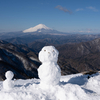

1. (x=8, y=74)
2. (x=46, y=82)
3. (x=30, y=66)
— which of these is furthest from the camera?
(x=30, y=66)

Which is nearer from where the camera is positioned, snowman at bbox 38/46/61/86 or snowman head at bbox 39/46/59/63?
snowman at bbox 38/46/61/86

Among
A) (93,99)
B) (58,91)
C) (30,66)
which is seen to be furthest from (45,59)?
(30,66)

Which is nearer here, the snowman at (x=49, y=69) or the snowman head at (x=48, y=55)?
the snowman at (x=49, y=69)

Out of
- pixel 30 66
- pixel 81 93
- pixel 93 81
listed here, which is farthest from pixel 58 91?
pixel 30 66

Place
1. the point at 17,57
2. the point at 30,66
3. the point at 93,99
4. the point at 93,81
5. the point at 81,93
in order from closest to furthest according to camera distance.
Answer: the point at 93,99
the point at 81,93
the point at 93,81
the point at 30,66
the point at 17,57

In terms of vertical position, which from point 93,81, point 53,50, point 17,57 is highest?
point 53,50

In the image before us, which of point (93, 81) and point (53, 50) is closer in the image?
point (53, 50)

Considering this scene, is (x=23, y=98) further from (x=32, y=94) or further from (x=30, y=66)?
(x=30, y=66)

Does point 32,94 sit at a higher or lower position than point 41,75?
Answer: lower

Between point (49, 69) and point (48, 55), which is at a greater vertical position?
point (48, 55)

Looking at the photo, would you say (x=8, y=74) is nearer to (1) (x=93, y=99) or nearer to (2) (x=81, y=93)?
(2) (x=81, y=93)
